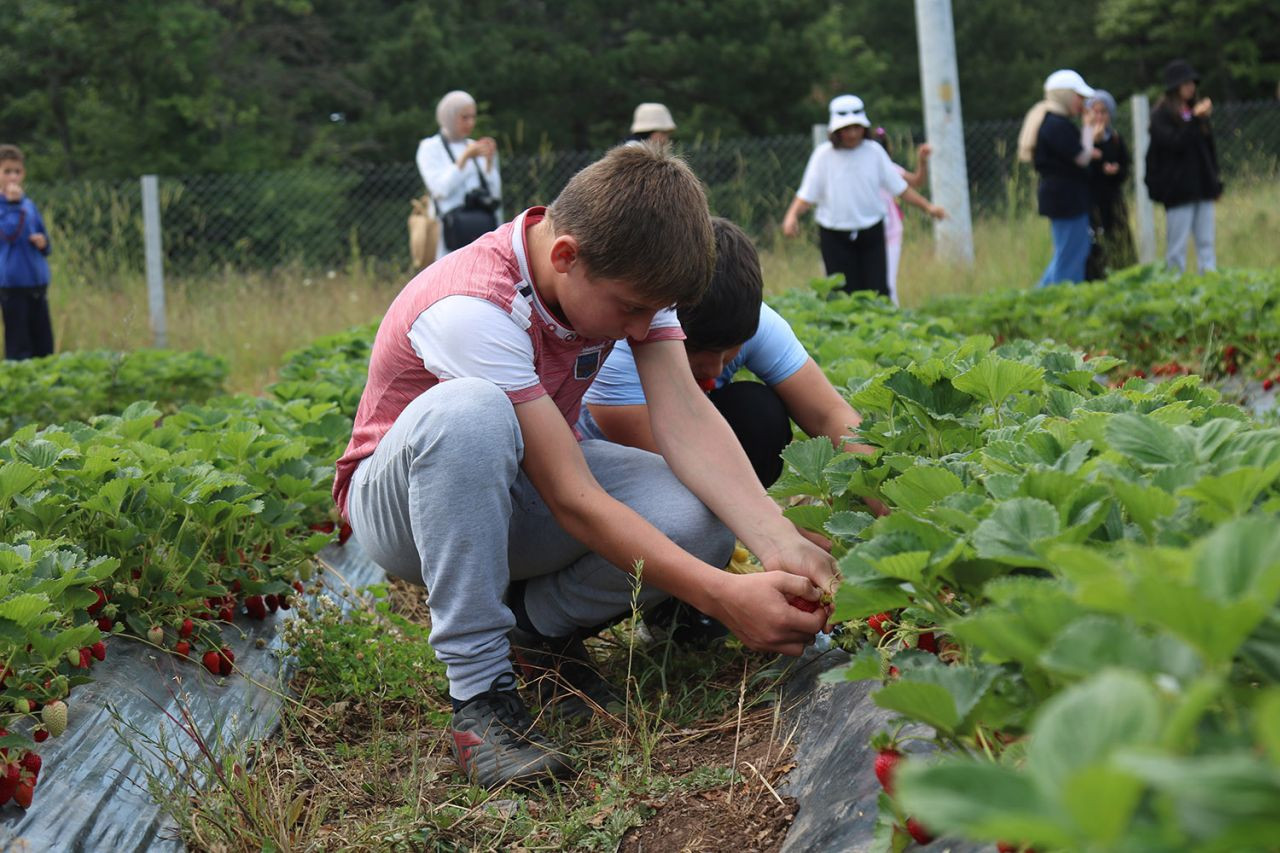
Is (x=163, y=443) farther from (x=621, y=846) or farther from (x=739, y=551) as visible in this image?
(x=621, y=846)

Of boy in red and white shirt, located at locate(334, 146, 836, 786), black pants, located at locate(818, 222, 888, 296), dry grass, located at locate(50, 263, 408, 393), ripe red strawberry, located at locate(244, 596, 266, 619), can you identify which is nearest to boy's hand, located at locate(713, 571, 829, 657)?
boy in red and white shirt, located at locate(334, 146, 836, 786)

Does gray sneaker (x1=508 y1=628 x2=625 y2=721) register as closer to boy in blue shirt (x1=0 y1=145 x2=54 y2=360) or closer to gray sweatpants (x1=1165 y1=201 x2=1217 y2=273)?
boy in blue shirt (x1=0 y1=145 x2=54 y2=360)

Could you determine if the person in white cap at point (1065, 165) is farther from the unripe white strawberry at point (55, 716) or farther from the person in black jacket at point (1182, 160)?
the unripe white strawberry at point (55, 716)

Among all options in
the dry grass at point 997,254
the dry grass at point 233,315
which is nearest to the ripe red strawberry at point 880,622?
the dry grass at point 997,254

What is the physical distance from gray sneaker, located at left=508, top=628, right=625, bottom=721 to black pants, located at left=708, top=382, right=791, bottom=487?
593mm

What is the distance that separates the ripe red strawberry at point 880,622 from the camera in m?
2.20

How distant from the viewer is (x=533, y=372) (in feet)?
7.66

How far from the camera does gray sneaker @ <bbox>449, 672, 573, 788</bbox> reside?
2.28 metres

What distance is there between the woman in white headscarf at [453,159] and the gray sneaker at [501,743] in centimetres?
600

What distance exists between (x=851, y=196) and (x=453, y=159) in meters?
2.46

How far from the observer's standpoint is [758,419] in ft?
9.64

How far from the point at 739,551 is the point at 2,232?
6.94 m

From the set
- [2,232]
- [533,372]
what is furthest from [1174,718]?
[2,232]

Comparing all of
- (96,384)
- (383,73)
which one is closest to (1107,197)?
(96,384)
